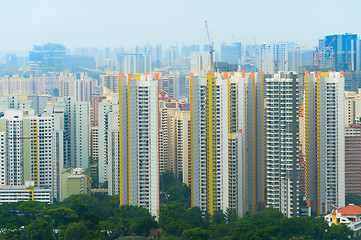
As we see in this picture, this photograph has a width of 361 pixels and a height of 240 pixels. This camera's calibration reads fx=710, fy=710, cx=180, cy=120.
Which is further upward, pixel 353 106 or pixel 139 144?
pixel 353 106

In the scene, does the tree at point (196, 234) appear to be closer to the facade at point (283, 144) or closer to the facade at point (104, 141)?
the facade at point (283, 144)

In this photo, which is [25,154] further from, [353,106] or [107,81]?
[107,81]

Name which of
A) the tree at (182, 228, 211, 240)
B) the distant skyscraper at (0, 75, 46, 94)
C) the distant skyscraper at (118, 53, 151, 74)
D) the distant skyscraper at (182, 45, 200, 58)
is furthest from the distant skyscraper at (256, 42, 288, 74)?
the tree at (182, 228, 211, 240)

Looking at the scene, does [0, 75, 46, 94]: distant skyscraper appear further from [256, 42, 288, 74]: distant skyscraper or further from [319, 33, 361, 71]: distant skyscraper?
[319, 33, 361, 71]: distant skyscraper

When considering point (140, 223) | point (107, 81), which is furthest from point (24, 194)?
point (107, 81)

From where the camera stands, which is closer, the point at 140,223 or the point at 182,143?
the point at 140,223

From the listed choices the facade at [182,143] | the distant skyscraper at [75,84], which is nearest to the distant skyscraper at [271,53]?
the distant skyscraper at [75,84]

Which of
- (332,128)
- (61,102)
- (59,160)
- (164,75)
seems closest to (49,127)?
(59,160)
